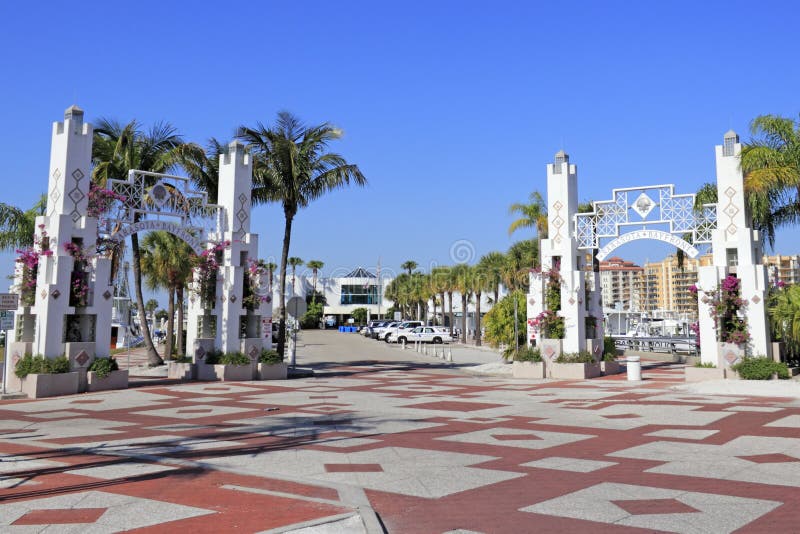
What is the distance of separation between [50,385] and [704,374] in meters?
18.9

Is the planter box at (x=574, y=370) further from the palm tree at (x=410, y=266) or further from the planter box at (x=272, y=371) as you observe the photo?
the palm tree at (x=410, y=266)

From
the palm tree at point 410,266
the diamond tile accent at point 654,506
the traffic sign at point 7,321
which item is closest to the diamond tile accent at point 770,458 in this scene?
the diamond tile accent at point 654,506

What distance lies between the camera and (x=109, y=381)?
19609 mm

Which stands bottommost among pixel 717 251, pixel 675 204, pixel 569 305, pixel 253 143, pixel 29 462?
pixel 29 462

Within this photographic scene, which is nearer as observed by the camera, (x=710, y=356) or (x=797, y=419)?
(x=797, y=419)

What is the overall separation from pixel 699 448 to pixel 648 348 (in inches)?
1544

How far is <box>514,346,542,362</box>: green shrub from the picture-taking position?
81.4 feet

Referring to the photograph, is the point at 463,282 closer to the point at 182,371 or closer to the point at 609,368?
the point at 609,368

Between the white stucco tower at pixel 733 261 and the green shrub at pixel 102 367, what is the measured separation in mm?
18067

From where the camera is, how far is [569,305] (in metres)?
24.7

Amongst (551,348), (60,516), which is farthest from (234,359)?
(60,516)

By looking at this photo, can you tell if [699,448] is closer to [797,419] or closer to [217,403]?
[797,419]

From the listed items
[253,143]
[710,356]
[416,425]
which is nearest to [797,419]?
[416,425]

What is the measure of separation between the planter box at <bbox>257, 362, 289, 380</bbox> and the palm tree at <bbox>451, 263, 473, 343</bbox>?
124 ft
